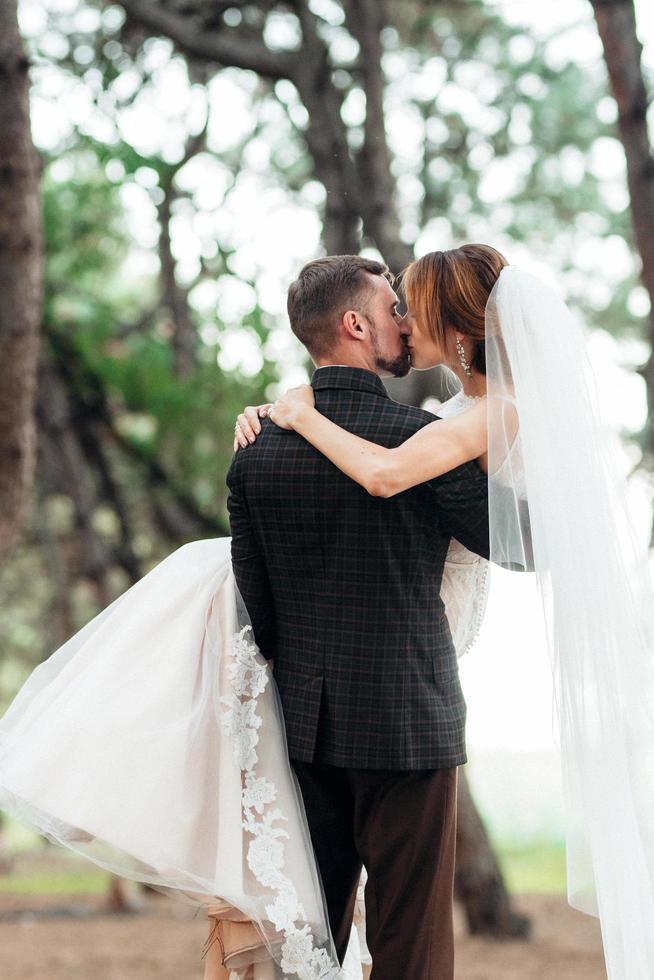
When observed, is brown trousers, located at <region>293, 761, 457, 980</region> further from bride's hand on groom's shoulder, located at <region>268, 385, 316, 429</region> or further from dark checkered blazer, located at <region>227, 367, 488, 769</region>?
bride's hand on groom's shoulder, located at <region>268, 385, 316, 429</region>

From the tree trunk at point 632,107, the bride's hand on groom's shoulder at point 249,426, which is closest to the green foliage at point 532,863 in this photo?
the tree trunk at point 632,107

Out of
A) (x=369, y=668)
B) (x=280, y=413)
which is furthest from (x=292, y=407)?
(x=369, y=668)

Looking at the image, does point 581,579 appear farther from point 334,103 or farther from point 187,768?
point 334,103

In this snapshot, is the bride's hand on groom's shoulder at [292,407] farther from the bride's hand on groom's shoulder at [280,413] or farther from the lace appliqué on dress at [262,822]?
the lace appliqué on dress at [262,822]

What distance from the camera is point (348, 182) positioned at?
6.45 meters

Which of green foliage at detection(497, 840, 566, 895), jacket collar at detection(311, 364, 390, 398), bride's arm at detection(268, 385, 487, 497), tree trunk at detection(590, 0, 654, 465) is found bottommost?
green foliage at detection(497, 840, 566, 895)

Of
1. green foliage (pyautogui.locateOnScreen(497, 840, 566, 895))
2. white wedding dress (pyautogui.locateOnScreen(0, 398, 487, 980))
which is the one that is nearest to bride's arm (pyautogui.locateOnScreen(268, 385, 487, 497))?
white wedding dress (pyautogui.locateOnScreen(0, 398, 487, 980))

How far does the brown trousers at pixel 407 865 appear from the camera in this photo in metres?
2.46

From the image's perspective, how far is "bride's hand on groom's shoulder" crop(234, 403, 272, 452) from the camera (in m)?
2.61

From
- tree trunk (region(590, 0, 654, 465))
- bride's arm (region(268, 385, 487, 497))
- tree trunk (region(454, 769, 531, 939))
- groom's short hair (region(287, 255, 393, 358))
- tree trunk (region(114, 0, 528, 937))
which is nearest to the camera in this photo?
bride's arm (region(268, 385, 487, 497))

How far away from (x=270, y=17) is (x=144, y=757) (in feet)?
18.9

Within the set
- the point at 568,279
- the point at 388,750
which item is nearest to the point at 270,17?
the point at 568,279

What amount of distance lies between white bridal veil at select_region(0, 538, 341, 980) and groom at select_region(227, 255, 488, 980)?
0.42 feet

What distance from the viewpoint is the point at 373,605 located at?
2.46m
